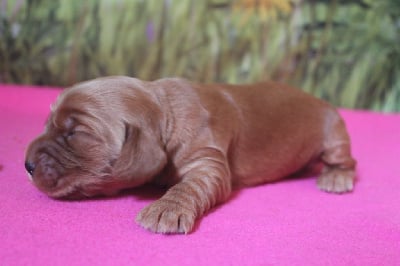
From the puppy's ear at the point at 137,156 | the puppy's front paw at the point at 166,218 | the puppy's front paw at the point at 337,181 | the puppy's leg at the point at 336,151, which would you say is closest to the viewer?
the puppy's front paw at the point at 166,218

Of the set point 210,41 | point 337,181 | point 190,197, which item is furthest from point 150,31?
point 190,197

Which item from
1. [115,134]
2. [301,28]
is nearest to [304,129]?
[115,134]

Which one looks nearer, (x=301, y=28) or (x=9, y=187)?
(x=9, y=187)

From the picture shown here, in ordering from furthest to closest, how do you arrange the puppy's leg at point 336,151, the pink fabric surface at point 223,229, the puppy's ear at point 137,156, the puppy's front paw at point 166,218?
the puppy's leg at point 336,151 < the puppy's ear at point 137,156 < the puppy's front paw at point 166,218 < the pink fabric surface at point 223,229

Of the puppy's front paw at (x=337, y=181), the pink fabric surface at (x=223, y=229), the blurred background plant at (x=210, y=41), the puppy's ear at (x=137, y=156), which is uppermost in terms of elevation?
the puppy's ear at (x=137, y=156)

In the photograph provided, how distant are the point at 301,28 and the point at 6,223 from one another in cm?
411

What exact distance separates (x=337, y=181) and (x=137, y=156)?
4.23 ft

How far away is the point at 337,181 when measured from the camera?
320 centimetres

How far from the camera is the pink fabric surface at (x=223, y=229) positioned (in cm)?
208

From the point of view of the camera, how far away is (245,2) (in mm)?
5707

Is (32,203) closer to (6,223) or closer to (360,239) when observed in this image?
(6,223)

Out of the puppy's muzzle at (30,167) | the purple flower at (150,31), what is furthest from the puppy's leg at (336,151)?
the purple flower at (150,31)

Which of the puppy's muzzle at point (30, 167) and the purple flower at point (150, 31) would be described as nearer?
the puppy's muzzle at point (30, 167)

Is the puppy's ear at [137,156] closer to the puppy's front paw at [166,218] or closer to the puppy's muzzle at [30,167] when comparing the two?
the puppy's front paw at [166,218]
